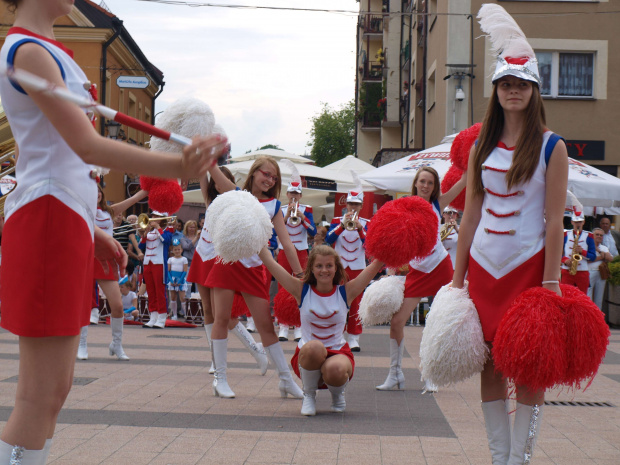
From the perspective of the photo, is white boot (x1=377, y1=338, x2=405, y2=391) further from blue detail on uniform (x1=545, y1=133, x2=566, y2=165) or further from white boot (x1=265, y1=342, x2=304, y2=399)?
blue detail on uniform (x1=545, y1=133, x2=566, y2=165)

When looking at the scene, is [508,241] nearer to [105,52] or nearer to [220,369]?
[220,369]

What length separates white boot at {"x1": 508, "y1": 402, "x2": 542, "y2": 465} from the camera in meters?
3.51

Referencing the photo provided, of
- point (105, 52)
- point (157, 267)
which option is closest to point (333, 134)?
point (105, 52)

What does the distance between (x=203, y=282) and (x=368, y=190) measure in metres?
9.42

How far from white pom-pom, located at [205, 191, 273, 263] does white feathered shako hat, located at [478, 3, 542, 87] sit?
6.89 ft

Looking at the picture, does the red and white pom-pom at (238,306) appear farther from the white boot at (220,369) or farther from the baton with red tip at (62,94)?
the baton with red tip at (62,94)

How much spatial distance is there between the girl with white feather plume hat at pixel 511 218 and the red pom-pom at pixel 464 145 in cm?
155

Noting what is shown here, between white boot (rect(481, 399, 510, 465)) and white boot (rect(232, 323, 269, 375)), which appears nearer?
white boot (rect(481, 399, 510, 465))

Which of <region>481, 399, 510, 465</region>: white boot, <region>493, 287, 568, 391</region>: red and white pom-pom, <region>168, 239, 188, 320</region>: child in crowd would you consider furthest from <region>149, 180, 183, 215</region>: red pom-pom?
<region>168, 239, 188, 320</region>: child in crowd

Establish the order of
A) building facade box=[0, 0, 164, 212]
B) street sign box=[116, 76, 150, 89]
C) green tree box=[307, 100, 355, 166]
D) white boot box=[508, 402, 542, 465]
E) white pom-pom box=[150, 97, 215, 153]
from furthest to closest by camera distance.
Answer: green tree box=[307, 100, 355, 166], building facade box=[0, 0, 164, 212], street sign box=[116, 76, 150, 89], white pom-pom box=[150, 97, 215, 153], white boot box=[508, 402, 542, 465]

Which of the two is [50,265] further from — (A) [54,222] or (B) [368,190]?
(B) [368,190]

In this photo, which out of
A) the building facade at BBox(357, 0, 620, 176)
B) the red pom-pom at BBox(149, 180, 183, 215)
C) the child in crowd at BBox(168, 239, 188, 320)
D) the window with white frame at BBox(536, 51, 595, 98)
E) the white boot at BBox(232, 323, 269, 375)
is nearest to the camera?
the red pom-pom at BBox(149, 180, 183, 215)

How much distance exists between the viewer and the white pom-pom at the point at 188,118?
509cm

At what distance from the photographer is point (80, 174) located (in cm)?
250
